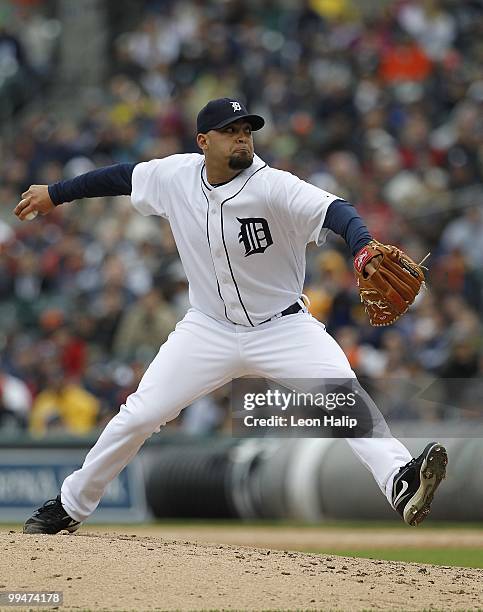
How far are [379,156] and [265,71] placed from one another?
2.59 m

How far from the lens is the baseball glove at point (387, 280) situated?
5773mm

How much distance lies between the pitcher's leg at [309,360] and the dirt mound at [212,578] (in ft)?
1.65

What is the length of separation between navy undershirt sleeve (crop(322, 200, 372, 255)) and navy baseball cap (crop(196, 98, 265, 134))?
2.16ft

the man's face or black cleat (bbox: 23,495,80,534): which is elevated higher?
the man's face

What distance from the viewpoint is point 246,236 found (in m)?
6.34

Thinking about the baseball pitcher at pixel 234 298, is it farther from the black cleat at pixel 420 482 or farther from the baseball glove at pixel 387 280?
the black cleat at pixel 420 482

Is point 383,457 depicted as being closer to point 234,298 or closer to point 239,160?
point 234,298

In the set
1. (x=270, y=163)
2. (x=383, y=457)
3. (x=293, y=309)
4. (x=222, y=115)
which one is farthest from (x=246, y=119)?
(x=270, y=163)

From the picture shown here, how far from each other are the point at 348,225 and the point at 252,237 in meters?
0.60

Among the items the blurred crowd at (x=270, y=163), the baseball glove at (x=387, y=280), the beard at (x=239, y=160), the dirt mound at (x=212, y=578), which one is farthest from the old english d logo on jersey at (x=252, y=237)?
the blurred crowd at (x=270, y=163)

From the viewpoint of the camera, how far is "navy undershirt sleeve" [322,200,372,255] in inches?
229

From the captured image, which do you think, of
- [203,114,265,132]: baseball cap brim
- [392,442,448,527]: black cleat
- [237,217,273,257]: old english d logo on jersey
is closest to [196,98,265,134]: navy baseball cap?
[203,114,265,132]: baseball cap brim

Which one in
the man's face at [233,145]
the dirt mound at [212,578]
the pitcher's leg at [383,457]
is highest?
the man's face at [233,145]

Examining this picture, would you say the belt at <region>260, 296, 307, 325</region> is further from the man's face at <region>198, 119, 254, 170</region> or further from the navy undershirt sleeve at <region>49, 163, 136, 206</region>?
the navy undershirt sleeve at <region>49, 163, 136, 206</region>
